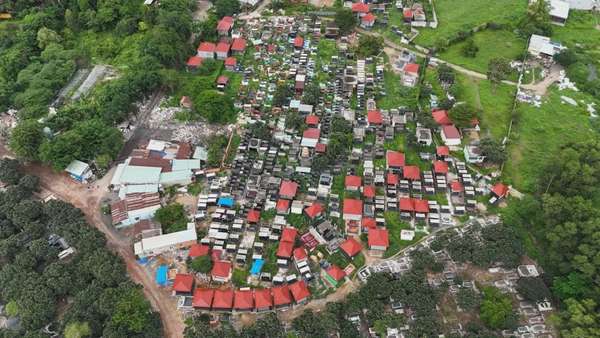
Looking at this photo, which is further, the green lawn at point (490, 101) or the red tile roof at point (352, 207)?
the green lawn at point (490, 101)

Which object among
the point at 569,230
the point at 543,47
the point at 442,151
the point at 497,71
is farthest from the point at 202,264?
the point at 543,47

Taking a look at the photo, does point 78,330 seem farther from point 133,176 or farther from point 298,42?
point 298,42

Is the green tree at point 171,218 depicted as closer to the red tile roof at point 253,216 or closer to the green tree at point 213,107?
the red tile roof at point 253,216

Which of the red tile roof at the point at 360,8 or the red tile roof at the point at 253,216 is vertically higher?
the red tile roof at the point at 360,8

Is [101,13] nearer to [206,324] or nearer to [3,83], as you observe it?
[3,83]

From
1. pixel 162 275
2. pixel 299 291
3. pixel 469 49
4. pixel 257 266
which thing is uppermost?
pixel 469 49

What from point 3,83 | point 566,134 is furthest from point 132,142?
point 566,134

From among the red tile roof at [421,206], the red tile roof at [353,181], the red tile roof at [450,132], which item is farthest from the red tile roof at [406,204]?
the red tile roof at [450,132]
